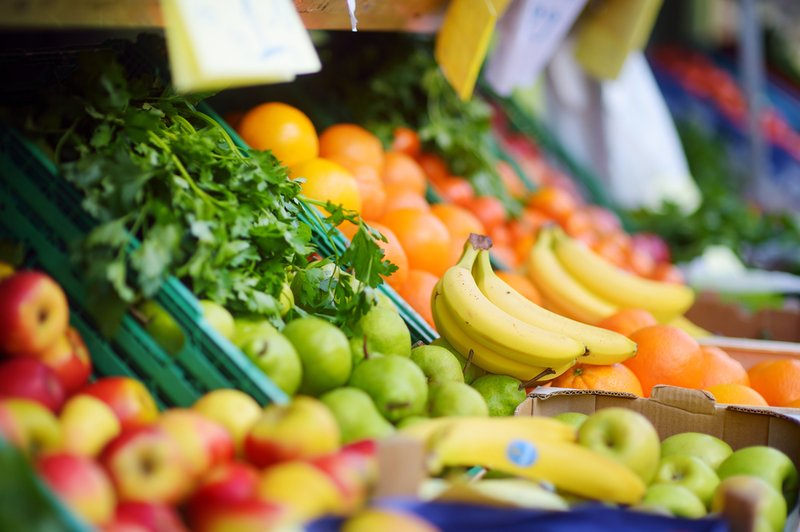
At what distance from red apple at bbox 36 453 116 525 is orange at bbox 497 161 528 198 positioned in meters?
2.84

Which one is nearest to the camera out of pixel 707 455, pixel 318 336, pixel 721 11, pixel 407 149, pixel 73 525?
pixel 73 525

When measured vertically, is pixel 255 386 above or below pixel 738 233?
above

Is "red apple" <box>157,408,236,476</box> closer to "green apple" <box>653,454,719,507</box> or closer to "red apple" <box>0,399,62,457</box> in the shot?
"red apple" <box>0,399,62,457</box>

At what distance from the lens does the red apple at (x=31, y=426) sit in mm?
1128

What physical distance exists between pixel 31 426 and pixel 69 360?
203 mm

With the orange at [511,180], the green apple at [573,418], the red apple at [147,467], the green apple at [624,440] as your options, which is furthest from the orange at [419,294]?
the orange at [511,180]

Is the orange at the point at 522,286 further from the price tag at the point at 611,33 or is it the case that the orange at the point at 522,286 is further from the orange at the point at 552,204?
the price tag at the point at 611,33

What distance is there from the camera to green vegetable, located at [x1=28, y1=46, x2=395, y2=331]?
4.66 ft

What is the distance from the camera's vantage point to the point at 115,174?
1472 millimetres

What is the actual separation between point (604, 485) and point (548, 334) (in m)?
0.57

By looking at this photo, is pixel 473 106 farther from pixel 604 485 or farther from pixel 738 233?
pixel 604 485

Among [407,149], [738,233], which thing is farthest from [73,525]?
[738,233]

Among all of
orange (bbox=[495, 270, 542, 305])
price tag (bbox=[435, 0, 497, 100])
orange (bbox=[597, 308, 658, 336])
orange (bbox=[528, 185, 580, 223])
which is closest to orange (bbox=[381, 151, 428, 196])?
price tag (bbox=[435, 0, 497, 100])

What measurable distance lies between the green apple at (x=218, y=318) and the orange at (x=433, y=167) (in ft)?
6.22
